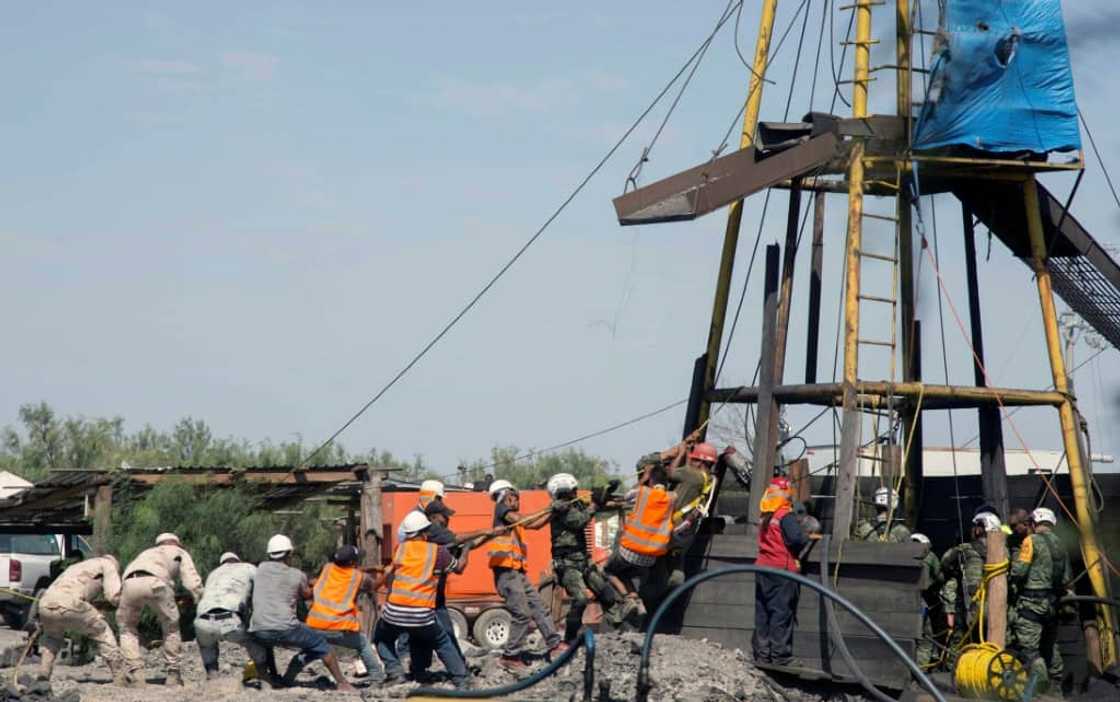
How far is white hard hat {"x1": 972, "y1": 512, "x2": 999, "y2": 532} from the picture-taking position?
17875mm

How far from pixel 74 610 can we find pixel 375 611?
6.46 m

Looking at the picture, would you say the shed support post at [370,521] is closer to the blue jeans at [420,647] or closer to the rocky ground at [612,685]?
the rocky ground at [612,685]

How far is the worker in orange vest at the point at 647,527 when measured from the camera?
1717 centimetres

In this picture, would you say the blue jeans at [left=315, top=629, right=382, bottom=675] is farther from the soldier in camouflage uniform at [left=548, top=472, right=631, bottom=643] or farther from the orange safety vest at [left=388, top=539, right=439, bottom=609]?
the soldier in camouflage uniform at [left=548, top=472, right=631, bottom=643]

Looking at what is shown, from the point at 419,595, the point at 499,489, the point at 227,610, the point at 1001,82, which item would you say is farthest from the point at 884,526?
the point at 227,610

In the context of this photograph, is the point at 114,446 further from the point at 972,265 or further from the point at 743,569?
the point at 743,569

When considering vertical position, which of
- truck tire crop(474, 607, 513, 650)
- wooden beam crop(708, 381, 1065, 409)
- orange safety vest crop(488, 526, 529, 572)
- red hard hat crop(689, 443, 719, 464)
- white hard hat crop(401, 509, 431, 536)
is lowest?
truck tire crop(474, 607, 513, 650)

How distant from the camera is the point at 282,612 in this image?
1689cm

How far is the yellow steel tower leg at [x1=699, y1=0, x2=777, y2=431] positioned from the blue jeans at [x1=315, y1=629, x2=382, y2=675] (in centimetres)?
535

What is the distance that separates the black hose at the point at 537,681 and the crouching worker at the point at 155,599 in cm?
333

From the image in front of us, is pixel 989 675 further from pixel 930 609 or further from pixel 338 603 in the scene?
pixel 338 603

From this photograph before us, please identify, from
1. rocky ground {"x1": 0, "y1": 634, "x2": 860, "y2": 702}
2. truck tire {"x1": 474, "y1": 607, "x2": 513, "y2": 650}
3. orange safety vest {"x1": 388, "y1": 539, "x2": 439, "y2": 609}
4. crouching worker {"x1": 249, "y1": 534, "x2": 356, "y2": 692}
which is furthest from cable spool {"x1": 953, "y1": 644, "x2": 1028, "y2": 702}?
truck tire {"x1": 474, "y1": 607, "x2": 513, "y2": 650}

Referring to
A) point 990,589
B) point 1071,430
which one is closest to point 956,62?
point 1071,430

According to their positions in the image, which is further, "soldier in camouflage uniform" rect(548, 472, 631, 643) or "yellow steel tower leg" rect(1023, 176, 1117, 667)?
"yellow steel tower leg" rect(1023, 176, 1117, 667)
